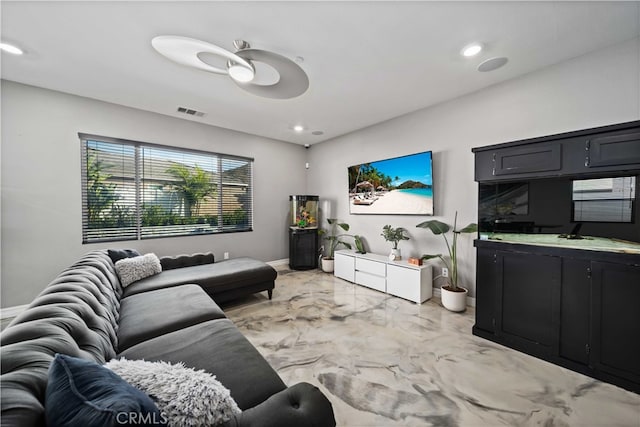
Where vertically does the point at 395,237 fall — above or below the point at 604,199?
below

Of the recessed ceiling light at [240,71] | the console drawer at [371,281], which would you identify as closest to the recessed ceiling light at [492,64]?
the recessed ceiling light at [240,71]

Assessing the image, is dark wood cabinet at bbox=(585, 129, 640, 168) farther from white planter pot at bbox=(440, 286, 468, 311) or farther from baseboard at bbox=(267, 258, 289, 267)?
baseboard at bbox=(267, 258, 289, 267)

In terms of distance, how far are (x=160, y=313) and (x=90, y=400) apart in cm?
151

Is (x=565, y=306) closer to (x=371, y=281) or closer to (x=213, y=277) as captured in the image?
(x=371, y=281)

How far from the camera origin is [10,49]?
2176 millimetres

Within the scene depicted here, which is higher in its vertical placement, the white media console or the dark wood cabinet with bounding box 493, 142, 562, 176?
the dark wood cabinet with bounding box 493, 142, 562, 176

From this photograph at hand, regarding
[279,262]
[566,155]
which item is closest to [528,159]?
[566,155]

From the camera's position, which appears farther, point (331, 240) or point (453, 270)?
point (331, 240)

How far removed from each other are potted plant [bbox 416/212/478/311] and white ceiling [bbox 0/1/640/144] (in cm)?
169

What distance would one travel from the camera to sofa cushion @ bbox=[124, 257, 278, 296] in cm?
259

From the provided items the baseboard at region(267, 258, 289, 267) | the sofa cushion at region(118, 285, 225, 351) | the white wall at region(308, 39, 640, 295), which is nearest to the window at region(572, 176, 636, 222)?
the white wall at region(308, 39, 640, 295)

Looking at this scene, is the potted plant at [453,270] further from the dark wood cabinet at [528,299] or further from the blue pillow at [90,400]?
the blue pillow at [90,400]

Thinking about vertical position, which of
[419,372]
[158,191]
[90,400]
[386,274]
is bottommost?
[419,372]

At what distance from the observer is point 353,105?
11.0 ft
